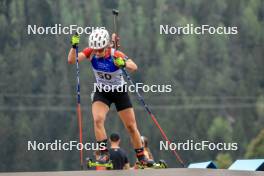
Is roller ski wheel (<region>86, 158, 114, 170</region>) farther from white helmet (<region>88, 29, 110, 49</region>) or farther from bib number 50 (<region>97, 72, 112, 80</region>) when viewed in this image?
white helmet (<region>88, 29, 110, 49</region>)

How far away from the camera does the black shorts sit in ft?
56.5

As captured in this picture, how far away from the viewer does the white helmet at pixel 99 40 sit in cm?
1695

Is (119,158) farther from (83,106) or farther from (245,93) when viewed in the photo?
(245,93)

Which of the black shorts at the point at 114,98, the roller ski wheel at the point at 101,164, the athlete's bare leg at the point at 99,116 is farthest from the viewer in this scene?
the roller ski wheel at the point at 101,164

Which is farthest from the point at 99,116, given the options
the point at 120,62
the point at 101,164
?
the point at 120,62

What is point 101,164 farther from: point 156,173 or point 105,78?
point 156,173

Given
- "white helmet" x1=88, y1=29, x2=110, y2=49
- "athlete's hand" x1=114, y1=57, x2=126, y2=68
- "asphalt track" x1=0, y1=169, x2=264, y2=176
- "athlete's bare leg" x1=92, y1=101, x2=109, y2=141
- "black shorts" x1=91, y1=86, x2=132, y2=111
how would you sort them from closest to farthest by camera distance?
"asphalt track" x1=0, y1=169, x2=264, y2=176 → "athlete's hand" x1=114, y1=57, x2=126, y2=68 → "white helmet" x1=88, y1=29, x2=110, y2=49 → "athlete's bare leg" x1=92, y1=101, x2=109, y2=141 → "black shorts" x1=91, y1=86, x2=132, y2=111

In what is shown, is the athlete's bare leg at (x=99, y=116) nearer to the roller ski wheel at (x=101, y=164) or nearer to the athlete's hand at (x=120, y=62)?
the roller ski wheel at (x=101, y=164)

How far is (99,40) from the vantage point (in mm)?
17031

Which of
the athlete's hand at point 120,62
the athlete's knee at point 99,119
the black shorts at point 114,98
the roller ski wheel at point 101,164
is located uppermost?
the athlete's hand at point 120,62

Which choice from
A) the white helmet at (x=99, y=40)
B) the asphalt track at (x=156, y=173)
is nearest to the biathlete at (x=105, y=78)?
the white helmet at (x=99, y=40)

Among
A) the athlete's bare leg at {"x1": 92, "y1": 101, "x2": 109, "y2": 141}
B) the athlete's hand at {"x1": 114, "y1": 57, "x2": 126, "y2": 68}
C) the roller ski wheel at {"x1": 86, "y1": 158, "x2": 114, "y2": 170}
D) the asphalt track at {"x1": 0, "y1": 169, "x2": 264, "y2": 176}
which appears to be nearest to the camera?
the asphalt track at {"x1": 0, "y1": 169, "x2": 264, "y2": 176}

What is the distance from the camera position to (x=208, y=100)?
355 ft

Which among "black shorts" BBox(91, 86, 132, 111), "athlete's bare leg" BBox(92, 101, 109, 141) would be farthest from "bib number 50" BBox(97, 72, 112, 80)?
"athlete's bare leg" BBox(92, 101, 109, 141)
